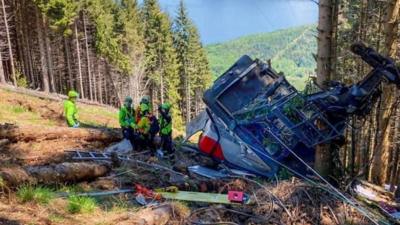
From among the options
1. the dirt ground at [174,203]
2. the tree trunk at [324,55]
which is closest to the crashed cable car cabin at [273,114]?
the tree trunk at [324,55]

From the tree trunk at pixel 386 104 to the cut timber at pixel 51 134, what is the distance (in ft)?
24.6

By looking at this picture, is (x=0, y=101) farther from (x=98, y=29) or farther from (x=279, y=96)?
(x=98, y=29)

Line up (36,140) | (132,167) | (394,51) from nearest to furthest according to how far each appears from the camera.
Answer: (132,167), (36,140), (394,51)

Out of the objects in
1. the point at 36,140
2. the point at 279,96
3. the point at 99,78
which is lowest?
the point at 99,78

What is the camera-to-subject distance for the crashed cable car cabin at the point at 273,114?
27.3 feet

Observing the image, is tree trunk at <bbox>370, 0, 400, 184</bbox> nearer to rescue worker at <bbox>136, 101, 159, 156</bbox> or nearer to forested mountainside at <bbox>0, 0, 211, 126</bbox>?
rescue worker at <bbox>136, 101, 159, 156</bbox>

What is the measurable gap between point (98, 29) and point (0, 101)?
2744cm

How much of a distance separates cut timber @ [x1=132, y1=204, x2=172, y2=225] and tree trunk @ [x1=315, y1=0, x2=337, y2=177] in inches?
151

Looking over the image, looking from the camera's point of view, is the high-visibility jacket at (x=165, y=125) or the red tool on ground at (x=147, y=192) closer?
the red tool on ground at (x=147, y=192)

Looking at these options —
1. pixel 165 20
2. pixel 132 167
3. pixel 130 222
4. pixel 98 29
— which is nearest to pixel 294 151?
pixel 132 167

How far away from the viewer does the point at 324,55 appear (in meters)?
8.34

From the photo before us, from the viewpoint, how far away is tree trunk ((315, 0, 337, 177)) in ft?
26.6

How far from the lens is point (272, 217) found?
267 inches

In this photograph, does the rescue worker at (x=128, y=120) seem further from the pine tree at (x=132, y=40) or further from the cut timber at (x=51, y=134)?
the pine tree at (x=132, y=40)
